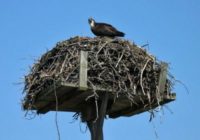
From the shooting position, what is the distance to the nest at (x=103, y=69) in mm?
7699

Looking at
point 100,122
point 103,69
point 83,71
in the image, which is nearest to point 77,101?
point 100,122

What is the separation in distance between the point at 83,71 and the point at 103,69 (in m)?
0.50

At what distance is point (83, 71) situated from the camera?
7.47m

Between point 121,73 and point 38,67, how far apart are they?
5.55ft

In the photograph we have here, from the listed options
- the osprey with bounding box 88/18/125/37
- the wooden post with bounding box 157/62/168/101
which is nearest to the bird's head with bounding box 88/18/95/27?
the osprey with bounding box 88/18/125/37

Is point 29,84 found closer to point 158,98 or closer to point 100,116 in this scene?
point 100,116

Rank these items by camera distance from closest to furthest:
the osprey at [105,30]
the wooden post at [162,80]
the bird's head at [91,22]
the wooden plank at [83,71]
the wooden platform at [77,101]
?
the wooden plank at [83,71] < the wooden platform at [77,101] < the wooden post at [162,80] < the osprey at [105,30] < the bird's head at [91,22]

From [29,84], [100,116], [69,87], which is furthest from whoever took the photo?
[29,84]

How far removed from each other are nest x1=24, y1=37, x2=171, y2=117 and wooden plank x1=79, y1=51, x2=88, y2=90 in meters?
0.08

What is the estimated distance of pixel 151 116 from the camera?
8109 millimetres

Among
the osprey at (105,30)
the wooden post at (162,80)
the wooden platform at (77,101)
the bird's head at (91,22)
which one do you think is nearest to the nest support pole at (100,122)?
the wooden platform at (77,101)

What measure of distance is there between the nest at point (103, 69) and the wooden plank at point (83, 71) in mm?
75

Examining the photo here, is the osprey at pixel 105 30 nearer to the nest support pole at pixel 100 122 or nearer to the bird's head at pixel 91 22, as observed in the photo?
the bird's head at pixel 91 22

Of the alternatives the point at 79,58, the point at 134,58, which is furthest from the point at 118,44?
the point at 79,58
